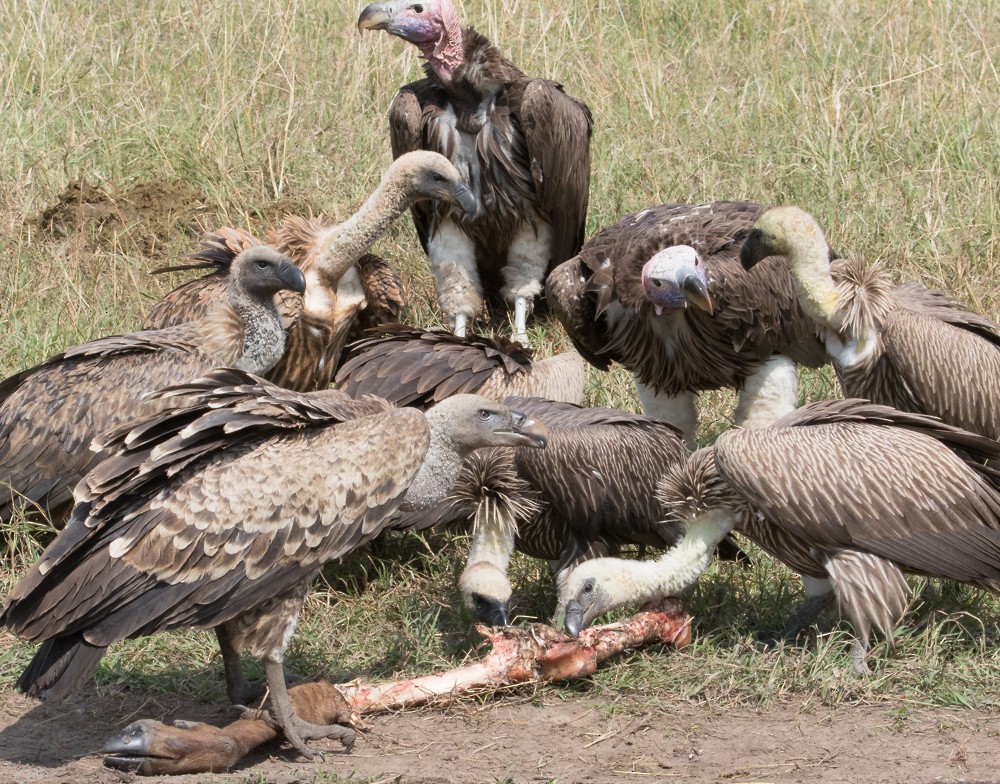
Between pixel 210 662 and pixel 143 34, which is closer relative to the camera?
pixel 210 662

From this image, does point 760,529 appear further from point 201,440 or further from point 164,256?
point 164,256

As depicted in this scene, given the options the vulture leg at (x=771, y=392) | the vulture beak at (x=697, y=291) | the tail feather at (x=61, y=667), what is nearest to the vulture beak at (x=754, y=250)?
the vulture beak at (x=697, y=291)

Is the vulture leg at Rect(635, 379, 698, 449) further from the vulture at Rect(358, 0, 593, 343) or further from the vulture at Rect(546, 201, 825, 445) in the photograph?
the vulture at Rect(358, 0, 593, 343)

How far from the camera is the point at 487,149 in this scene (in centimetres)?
773

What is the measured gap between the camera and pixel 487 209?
789 centimetres

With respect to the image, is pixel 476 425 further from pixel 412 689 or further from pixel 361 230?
pixel 361 230

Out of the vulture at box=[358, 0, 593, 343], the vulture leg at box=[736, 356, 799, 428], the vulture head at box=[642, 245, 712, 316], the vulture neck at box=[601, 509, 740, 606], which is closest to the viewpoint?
the vulture neck at box=[601, 509, 740, 606]

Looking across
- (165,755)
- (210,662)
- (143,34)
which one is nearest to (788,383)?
(210,662)

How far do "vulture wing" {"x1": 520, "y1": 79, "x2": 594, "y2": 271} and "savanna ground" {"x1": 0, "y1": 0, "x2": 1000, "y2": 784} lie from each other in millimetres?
681

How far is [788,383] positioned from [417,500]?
2.39 m

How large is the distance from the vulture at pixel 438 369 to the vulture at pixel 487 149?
138cm

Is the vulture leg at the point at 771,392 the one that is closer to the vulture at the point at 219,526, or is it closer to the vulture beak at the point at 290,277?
the vulture beak at the point at 290,277

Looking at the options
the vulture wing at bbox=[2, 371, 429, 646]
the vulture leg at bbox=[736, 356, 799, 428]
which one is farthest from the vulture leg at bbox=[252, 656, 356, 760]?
the vulture leg at bbox=[736, 356, 799, 428]

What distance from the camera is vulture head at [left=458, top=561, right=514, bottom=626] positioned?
203 inches
